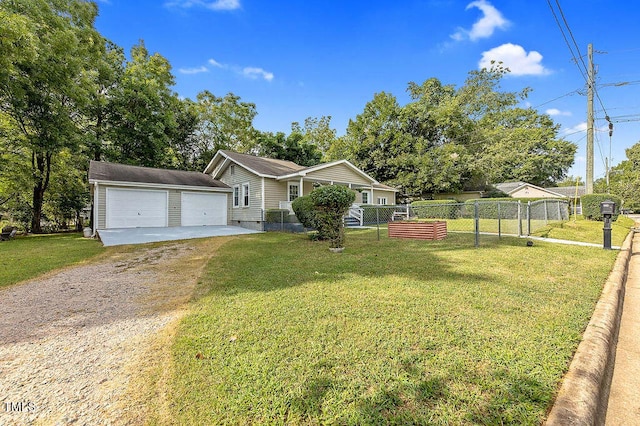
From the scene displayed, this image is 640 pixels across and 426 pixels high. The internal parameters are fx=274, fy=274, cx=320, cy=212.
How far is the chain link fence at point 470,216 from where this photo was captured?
1098 centimetres

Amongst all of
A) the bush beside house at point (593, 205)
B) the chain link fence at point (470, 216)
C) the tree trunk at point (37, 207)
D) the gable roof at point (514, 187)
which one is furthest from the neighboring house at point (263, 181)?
the gable roof at point (514, 187)

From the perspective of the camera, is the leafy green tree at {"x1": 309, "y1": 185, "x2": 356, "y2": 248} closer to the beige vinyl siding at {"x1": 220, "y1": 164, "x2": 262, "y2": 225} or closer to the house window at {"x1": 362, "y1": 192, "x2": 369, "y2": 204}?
the beige vinyl siding at {"x1": 220, "y1": 164, "x2": 262, "y2": 225}

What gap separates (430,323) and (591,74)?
64.8 ft

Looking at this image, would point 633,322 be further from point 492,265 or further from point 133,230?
point 133,230

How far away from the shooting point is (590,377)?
6.52ft

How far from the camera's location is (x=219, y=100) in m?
27.8

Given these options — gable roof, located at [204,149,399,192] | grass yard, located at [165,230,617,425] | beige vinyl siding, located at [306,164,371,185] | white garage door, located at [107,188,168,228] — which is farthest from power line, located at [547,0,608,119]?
white garage door, located at [107,188,168,228]

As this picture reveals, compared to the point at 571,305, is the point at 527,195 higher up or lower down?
higher up

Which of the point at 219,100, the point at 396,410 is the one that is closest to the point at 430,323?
the point at 396,410

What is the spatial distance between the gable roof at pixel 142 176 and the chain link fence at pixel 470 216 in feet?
18.0

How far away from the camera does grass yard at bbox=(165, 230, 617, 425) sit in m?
1.73

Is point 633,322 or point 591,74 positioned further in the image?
point 591,74

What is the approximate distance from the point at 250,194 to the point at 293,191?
8.00 feet

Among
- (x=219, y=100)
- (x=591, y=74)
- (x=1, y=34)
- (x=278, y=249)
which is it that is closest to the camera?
(x=278, y=249)
